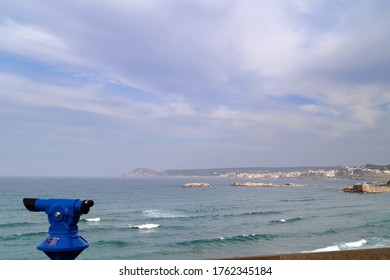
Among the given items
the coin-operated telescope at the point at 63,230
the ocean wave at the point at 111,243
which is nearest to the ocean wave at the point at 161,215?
the ocean wave at the point at 111,243

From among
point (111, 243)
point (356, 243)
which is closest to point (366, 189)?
point (356, 243)

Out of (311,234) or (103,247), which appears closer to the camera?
(103,247)

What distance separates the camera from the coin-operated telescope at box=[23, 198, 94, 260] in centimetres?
233

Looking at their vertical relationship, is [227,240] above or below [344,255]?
below

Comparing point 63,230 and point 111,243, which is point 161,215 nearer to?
point 111,243

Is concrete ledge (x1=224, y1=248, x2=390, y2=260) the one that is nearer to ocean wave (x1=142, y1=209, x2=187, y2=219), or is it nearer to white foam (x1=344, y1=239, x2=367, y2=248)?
white foam (x1=344, y1=239, x2=367, y2=248)

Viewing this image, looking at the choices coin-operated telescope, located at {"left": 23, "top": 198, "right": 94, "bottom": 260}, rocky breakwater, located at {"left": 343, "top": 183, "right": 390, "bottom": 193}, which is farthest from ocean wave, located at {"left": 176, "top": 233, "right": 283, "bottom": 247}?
rocky breakwater, located at {"left": 343, "top": 183, "right": 390, "bottom": 193}

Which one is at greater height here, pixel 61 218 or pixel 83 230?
pixel 61 218

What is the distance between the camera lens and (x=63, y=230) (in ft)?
7.78

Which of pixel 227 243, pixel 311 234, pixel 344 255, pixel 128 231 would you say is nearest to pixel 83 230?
pixel 128 231

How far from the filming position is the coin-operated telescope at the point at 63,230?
2.33 metres
